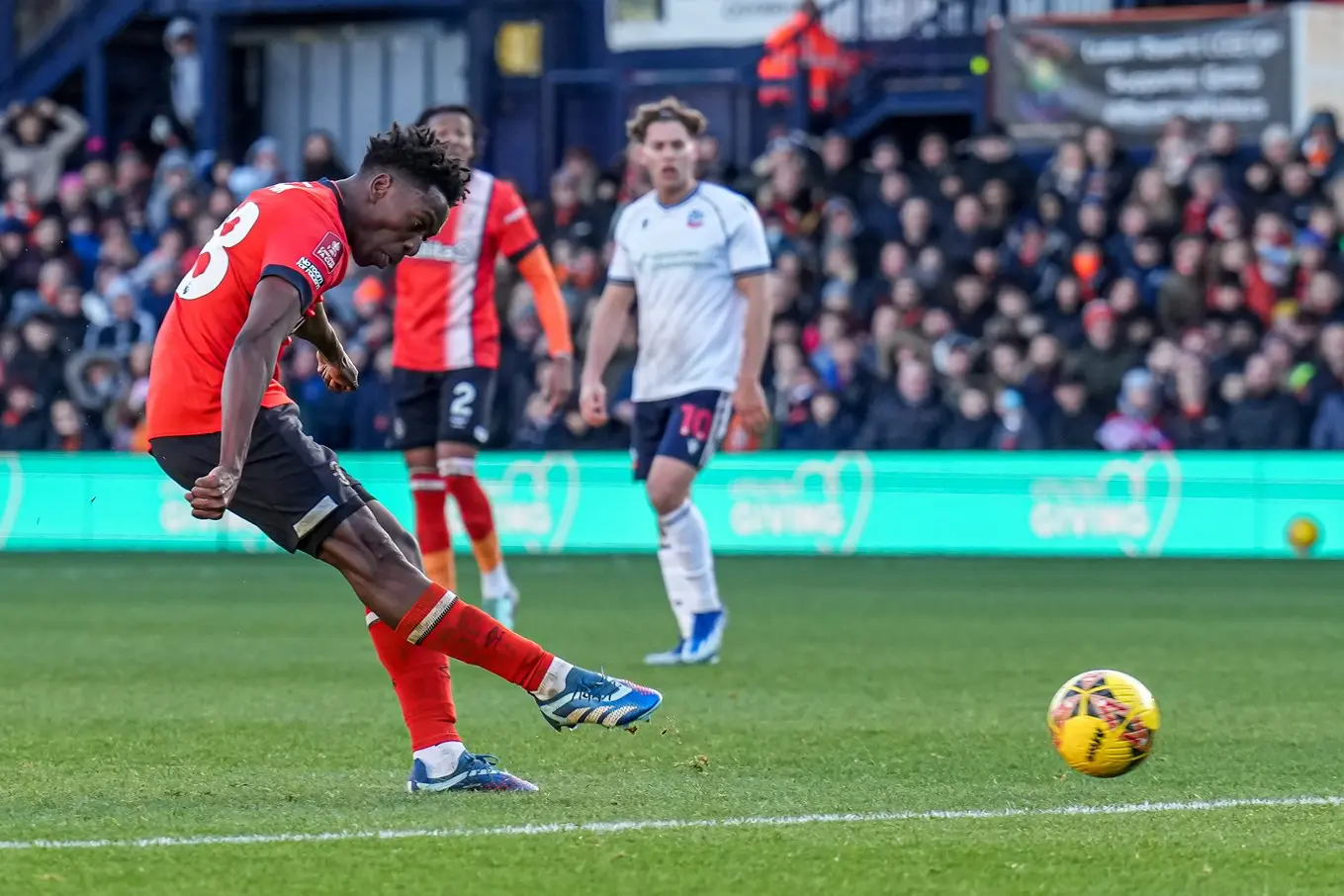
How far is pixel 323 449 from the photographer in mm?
6441

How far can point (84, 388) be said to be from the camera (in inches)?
872

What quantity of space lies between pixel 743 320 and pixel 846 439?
8451 mm

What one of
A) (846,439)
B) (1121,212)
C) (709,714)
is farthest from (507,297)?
(709,714)

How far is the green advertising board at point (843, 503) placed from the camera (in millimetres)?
17875

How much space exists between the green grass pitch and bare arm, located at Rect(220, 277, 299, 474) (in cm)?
93

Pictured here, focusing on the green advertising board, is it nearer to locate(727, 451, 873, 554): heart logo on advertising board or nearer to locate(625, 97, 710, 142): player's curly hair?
locate(727, 451, 873, 554): heart logo on advertising board

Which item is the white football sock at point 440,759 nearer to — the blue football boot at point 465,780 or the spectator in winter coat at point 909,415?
the blue football boot at point 465,780

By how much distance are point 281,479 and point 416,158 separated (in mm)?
915

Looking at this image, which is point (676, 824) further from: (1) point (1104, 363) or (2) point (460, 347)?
(1) point (1104, 363)

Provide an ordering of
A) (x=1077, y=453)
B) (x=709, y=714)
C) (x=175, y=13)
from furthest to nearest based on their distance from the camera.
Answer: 1. (x=175, y=13)
2. (x=1077, y=453)
3. (x=709, y=714)

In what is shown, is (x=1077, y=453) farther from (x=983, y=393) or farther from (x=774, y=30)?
(x=774, y=30)

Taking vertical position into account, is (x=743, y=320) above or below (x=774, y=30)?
→ below

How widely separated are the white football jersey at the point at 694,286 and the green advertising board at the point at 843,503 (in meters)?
7.89

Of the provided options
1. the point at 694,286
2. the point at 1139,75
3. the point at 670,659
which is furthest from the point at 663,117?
the point at 1139,75
